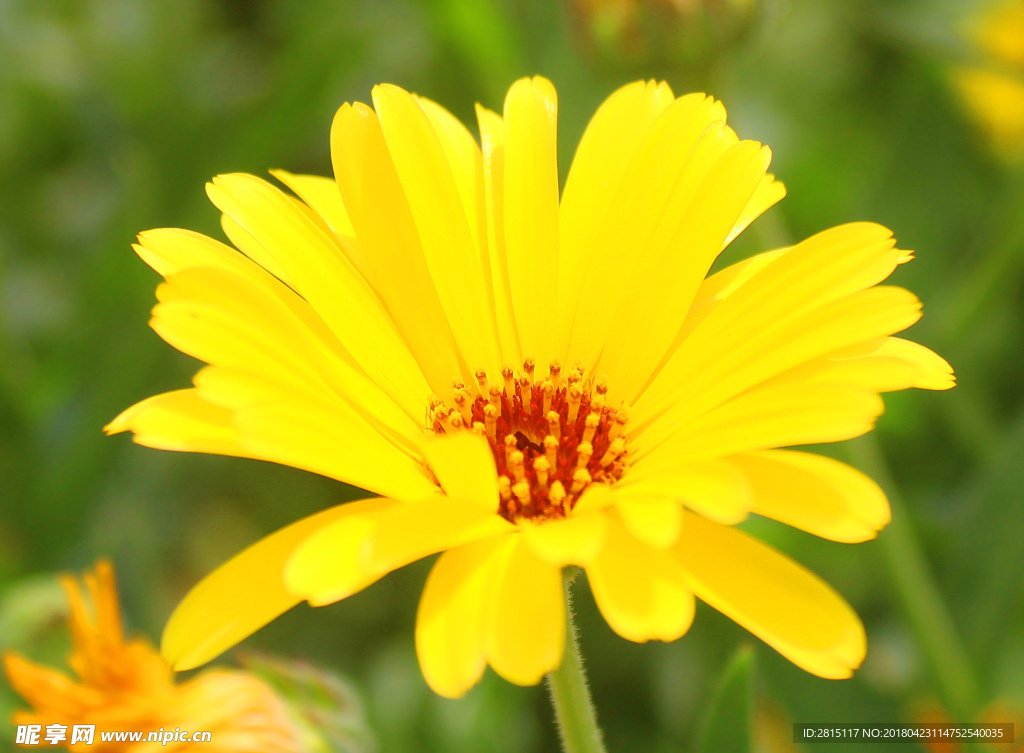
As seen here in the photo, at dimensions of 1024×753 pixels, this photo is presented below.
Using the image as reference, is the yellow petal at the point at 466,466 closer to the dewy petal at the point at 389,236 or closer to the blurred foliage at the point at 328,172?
the dewy petal at the point at 389,236

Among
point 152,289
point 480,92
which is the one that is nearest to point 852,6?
point 480,92

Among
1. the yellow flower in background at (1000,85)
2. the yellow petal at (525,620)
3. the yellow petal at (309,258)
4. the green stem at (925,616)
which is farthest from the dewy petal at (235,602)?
the yellow flower in background at (1000,85)

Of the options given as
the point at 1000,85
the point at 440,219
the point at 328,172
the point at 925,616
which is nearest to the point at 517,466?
the point at 440,219

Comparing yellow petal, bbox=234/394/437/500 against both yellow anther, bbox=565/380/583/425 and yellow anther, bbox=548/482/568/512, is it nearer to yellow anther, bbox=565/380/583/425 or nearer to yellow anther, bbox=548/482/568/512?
yellow anther, bbox=548/482/568/512

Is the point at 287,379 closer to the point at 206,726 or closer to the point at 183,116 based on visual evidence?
the point at 206,726

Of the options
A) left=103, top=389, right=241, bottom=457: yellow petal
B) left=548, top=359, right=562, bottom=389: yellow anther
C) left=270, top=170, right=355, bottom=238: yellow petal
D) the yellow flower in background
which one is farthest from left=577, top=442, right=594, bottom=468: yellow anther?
the yellow flower in background
